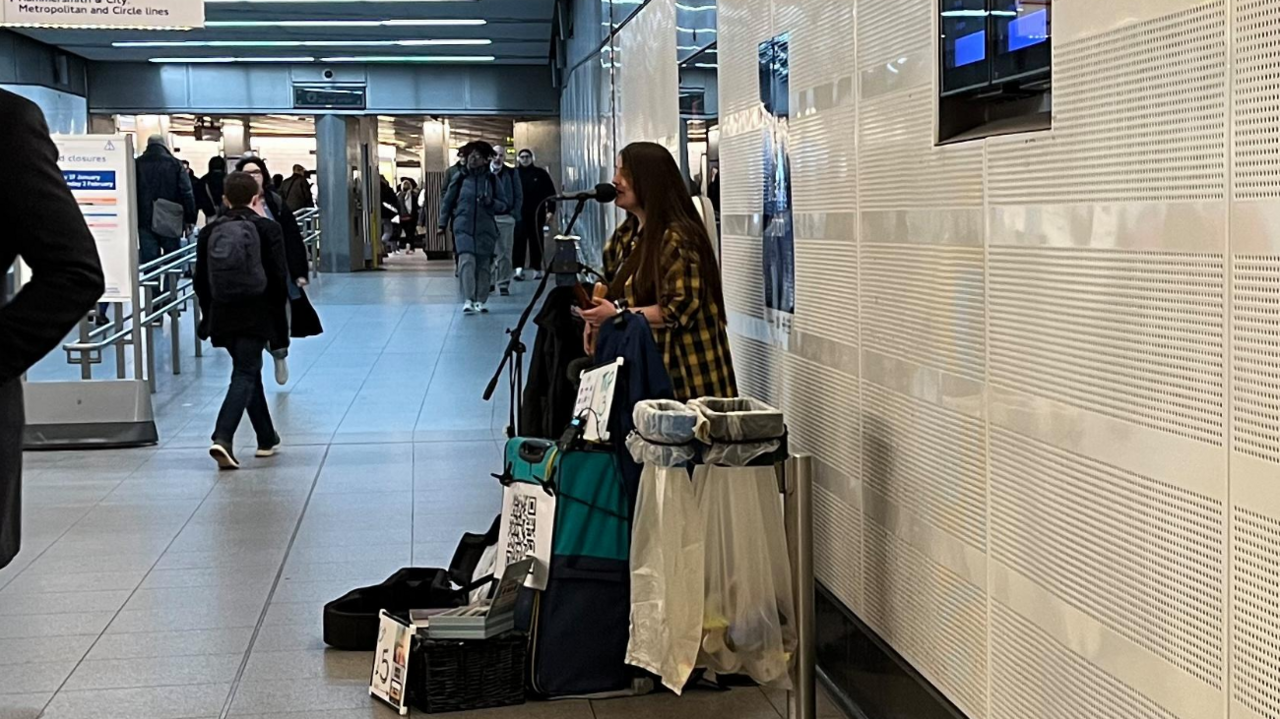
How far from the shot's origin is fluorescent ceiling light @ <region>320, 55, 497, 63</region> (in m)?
24.9

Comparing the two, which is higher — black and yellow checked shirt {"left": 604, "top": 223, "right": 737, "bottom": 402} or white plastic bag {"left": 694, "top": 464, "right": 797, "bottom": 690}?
black and yellow checked shirt {"left": 604, "top": 223, "right": 737, "bottom": 402}

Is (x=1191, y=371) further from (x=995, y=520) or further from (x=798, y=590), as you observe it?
(x=798, y=590)

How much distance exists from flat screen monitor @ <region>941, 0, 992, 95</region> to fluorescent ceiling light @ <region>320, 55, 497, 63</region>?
2222 centimetres

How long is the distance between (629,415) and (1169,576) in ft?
6.53

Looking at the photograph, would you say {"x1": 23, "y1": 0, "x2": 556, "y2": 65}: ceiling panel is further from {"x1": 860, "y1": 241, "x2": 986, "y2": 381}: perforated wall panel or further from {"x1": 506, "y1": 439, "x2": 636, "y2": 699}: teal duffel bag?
{"x1": 860, "y1": 241, "x2": 986, "y2": 381}: perforated wall panel

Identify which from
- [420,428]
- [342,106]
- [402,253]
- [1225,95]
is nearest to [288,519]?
[420,428]

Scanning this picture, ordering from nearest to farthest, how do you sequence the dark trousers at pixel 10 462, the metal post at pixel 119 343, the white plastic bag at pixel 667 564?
1. the dark trousers at pixel 10 462
2. the white plastic bag at pixel 667 564
3. the metal post at pixel 119 343

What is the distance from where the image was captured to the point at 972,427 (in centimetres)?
314

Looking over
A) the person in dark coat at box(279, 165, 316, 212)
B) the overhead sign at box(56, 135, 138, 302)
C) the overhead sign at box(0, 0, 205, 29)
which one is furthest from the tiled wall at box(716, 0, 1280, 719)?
the person in dark coat at box(279, 165, 316, 212)

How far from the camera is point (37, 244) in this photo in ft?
7.57

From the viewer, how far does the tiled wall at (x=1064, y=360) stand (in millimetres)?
2074

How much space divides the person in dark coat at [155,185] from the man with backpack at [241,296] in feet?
24.3

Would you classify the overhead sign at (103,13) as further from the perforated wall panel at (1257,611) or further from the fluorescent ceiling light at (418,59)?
the fluorescent ceiling light at (418,59)

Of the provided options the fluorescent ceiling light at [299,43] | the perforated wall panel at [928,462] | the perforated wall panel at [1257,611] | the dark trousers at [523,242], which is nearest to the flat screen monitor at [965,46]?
the perforated wall panel at [928,462]
